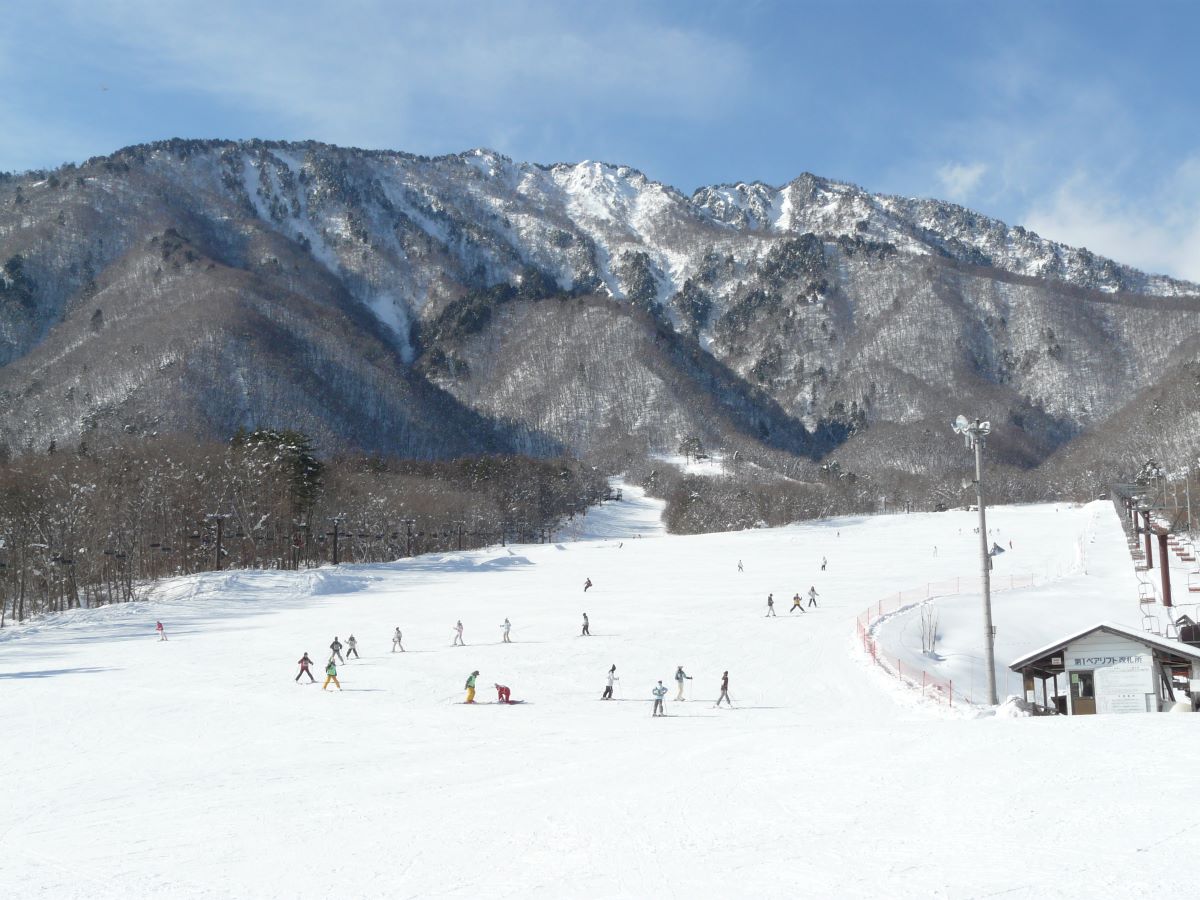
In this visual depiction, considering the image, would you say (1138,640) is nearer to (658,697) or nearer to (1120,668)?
(1120,668)

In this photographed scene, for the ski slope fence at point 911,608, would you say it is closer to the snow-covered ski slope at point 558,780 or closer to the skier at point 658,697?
the snow-covered ski slope at point 558,780

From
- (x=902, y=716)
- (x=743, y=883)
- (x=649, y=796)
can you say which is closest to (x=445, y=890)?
(x=743, y=883)

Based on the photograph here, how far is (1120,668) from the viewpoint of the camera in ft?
77.3

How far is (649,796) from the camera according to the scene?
1530 cm

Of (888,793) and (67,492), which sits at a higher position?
(67,492)

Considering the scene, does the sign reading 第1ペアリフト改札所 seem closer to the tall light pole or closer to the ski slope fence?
the tall light pole

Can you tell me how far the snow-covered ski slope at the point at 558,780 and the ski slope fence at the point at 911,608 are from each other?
1034 mm

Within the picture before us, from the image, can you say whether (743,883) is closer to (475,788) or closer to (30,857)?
(475,788)

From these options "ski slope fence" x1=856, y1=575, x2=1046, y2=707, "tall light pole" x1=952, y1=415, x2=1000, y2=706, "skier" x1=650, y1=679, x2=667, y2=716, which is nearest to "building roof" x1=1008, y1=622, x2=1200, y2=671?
"tall light pole" x1=952, y1=415, x2=1000, y2=706

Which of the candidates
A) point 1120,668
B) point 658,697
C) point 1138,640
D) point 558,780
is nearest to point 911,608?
point 1120,668

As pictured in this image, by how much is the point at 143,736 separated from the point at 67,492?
49.1 meters

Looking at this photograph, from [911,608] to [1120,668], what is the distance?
22.7 meters

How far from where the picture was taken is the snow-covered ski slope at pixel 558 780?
445 inches

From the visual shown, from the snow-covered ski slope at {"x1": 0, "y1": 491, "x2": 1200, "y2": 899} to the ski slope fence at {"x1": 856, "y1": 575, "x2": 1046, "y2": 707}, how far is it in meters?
1.03
